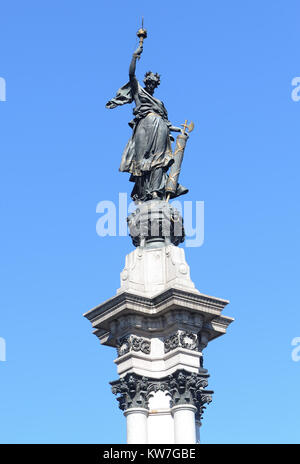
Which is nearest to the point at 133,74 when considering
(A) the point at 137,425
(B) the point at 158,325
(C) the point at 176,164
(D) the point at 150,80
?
(D) the point at 150,80

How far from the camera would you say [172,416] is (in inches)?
1310

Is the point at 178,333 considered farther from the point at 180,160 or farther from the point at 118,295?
the point at 180,160

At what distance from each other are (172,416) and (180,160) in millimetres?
7616

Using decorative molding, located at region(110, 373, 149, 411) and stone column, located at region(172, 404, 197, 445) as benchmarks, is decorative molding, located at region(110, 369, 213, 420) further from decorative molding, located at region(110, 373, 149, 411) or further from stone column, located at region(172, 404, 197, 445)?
stone column, located at region(172, 404, 197, 445)

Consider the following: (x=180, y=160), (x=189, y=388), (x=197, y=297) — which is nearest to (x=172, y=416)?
(x=189, y=388)

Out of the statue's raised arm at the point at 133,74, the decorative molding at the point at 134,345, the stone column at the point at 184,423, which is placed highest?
the statue's raised arm at the point at 133,74

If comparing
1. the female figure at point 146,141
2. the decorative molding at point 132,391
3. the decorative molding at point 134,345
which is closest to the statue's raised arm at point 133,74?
the female figure at point 146,141

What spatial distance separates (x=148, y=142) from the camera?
3716cm

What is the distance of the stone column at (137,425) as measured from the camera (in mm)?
32875

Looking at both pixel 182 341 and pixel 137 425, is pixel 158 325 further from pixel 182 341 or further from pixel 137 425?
pixel 137 425

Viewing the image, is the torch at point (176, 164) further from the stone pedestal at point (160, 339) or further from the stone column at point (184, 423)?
the stone column at point (184, 423)

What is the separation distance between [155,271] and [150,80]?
5897mm
